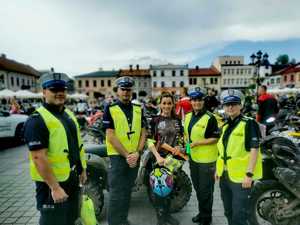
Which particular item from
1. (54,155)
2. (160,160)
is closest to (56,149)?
(54,155)

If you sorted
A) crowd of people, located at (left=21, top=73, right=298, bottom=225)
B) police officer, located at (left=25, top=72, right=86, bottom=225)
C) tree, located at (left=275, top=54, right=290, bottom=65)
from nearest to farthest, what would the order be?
police officer, located at (left=25, top=72, right=86, bottom=225) → crowd of people, located at (left=21, top=73, right=298, bottom=225) → tree, located at (left=275, top=54, right=290, bottom=65)

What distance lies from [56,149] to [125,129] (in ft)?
3.45

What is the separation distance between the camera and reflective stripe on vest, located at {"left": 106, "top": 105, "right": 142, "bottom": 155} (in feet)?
9.55

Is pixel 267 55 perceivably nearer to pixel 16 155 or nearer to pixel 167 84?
pixel 16 155

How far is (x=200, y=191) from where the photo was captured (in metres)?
3.26

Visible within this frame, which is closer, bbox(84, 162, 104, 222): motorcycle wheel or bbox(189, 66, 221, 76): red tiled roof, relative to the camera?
bbox(84, 162, 104, 222): motorcycle wheel

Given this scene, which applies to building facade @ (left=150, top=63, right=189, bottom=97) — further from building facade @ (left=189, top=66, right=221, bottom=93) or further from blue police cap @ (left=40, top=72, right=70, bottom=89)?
blue police cap @ (left=40, top=72, right=70, bottom=89)

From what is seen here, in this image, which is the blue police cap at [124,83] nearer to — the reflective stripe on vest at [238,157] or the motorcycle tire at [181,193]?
the reflective stripe on vest at [238,157]

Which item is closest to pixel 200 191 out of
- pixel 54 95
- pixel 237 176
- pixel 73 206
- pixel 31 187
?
pixel 237 176

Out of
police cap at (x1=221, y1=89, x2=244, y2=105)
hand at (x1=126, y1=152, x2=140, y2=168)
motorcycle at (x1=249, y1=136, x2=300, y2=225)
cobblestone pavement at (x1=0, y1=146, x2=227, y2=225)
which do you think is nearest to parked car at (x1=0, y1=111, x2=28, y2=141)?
cobblestone pavement at (x1=0, y1=146, x2=227, y2=225)

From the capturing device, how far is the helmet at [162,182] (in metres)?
2.97

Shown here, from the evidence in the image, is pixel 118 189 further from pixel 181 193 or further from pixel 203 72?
pixel 203 72

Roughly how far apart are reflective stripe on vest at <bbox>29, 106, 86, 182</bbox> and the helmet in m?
1.26

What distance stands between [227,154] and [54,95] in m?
1.95
